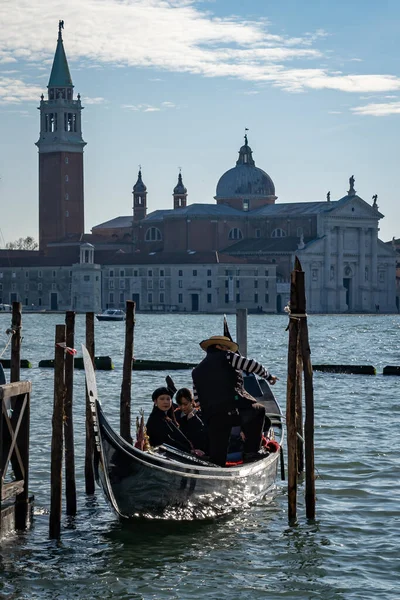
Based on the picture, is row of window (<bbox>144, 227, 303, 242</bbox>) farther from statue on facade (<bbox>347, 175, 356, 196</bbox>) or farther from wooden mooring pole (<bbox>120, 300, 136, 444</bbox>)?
wooden mooring pole (<bbox>120, 300, 136, 444</bbox>)

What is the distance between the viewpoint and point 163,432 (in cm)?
1052

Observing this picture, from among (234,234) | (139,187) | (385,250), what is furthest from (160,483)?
(139,187)

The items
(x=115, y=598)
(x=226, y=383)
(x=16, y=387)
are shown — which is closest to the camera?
(x=115, y=598)

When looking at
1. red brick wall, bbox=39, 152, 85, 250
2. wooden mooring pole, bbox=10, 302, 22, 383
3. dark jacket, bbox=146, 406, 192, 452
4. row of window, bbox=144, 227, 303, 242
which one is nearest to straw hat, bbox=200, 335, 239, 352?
dark jacket, bbox=146, 406, 192, 452

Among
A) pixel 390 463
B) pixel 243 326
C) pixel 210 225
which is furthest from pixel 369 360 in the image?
pixel 210 225

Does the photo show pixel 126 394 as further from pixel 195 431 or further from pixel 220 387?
pixel 220 387

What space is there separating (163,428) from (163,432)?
0.11ft

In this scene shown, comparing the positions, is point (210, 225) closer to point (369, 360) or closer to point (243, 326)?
point (369, 360)

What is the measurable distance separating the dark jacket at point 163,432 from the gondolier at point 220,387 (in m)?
0.29

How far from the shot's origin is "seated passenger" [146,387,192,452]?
→ 34.5 feet

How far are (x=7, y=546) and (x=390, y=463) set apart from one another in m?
5.60

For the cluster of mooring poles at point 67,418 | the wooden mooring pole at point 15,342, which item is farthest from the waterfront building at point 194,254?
A: the cluster of mooring poles at point 67,418

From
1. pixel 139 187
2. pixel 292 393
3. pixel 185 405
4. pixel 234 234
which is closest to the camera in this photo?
pixel 292 393

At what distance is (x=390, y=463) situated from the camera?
45.3 feet
